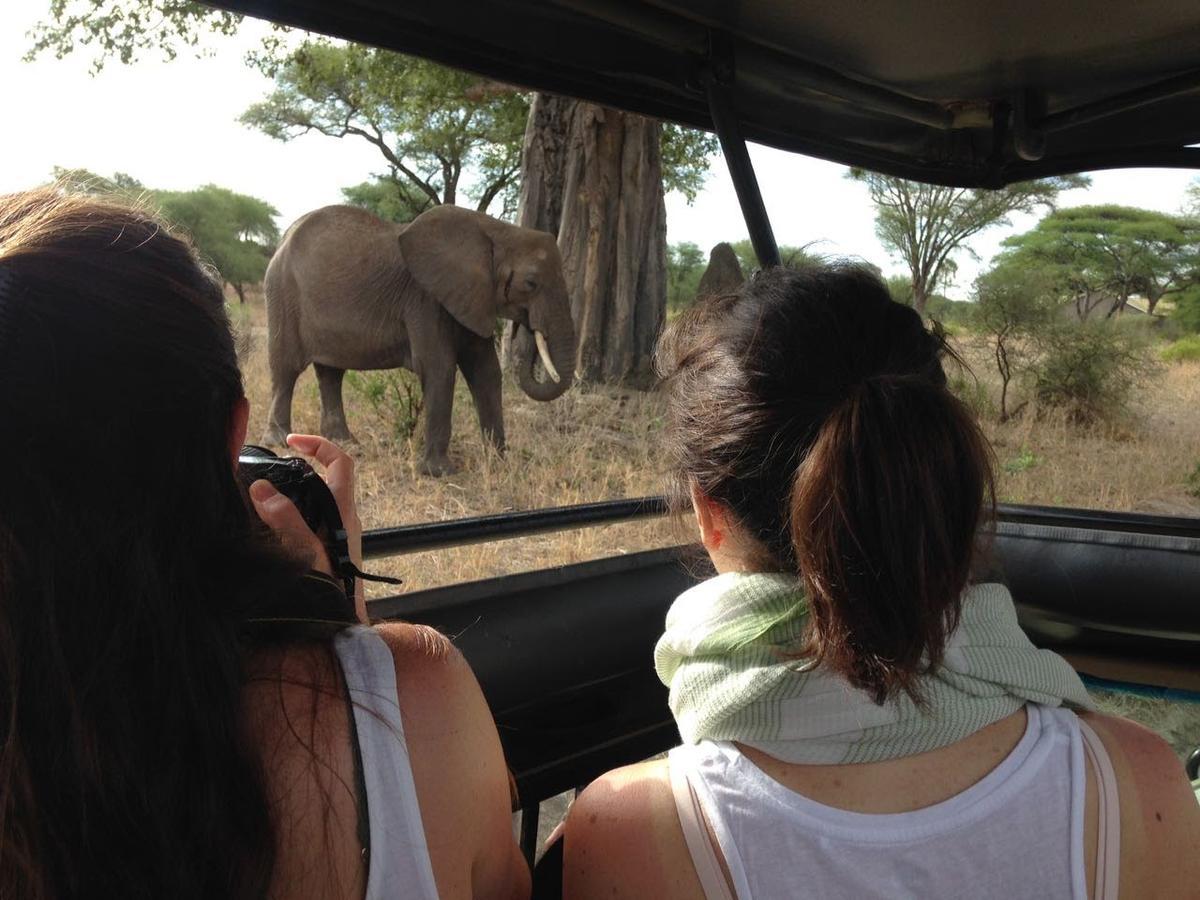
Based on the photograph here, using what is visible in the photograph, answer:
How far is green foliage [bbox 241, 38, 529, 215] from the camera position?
24.3 feet

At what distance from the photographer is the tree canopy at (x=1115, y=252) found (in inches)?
382

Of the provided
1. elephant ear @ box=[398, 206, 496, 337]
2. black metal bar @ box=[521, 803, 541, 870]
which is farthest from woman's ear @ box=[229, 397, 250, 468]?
elephant ear @ box=[398, 206, 496, 337]

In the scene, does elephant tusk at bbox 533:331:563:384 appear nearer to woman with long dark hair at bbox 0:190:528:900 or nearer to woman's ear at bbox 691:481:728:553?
woman's ear at bbox 691:481:728:553

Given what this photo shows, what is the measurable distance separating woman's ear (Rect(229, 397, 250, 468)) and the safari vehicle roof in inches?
14.4

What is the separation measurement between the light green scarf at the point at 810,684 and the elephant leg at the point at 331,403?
4.77m

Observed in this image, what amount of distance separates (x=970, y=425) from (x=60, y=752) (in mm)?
572

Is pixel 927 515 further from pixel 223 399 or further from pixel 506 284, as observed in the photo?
pixel 506 284

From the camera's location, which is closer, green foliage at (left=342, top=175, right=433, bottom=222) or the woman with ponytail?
the woman with ponytail

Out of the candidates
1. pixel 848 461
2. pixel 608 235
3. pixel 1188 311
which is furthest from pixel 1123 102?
pixel 1188 311

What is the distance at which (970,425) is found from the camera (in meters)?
0.69

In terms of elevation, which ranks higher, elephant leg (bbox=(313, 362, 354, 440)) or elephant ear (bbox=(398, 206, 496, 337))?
elephant ear (bbox=(398, 206, 496, 337))

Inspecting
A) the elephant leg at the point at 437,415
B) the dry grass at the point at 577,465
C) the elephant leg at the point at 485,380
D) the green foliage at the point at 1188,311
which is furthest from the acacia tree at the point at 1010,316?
the elephant leg at the point at 437,415

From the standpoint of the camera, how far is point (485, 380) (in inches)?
212

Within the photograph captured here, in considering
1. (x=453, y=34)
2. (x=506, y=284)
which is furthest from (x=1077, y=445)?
(x=453, y=34)
